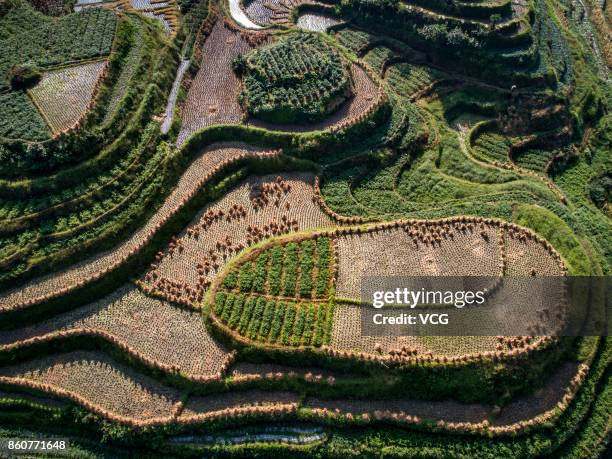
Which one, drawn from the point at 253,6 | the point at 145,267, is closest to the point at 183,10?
the point at 253,6

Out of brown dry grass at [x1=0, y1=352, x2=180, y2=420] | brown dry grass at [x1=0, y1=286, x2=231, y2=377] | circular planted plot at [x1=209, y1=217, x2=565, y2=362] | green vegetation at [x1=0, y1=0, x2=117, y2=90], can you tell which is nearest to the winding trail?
brown dry grass at [x1=0, y1=286, x2=231, y2=377]

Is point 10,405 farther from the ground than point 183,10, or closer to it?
closer to it

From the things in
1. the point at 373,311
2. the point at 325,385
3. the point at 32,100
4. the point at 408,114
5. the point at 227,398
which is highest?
the point at 408,114

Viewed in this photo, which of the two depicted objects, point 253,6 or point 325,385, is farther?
point 253,6

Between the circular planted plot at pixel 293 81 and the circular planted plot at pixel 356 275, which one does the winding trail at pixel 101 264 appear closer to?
the circular planted plot at pixel 293 81

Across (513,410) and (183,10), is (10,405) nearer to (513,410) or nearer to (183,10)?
(513,410)

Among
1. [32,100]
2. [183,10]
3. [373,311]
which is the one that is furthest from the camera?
[183,10]

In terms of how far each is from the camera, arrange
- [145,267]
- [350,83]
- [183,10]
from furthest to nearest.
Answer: [183,10], [350,83], [145,267]

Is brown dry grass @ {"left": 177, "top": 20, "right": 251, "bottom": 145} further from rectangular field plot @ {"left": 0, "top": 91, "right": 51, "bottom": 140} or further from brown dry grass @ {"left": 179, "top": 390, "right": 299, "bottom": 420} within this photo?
brown dry grass @ {"left": 179, "top": 390, "right": 299, "bottom": 420}

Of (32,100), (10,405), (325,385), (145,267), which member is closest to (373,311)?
(325,385)
